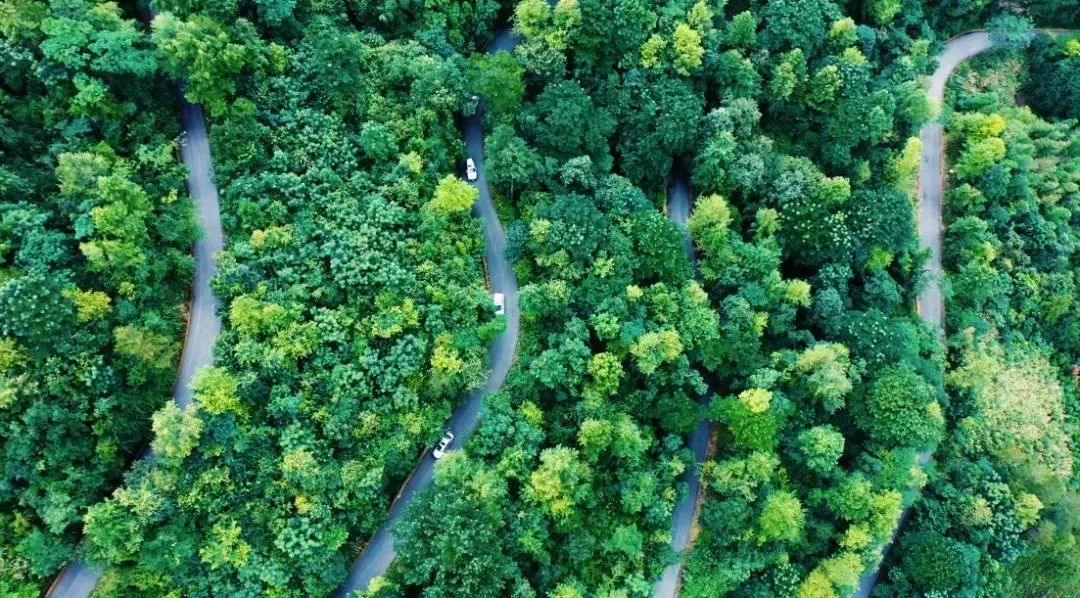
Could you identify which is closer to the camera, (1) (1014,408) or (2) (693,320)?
(2) (693,320)

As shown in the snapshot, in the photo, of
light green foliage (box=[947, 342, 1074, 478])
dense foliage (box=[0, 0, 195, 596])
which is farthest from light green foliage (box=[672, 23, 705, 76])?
dense foliage (box=[0, 0, 195, 596])

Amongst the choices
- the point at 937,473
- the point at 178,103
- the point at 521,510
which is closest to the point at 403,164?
the point at 178,103

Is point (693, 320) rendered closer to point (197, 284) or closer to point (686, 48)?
point (686, 48)

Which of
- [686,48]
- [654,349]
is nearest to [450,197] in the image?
[654,349]

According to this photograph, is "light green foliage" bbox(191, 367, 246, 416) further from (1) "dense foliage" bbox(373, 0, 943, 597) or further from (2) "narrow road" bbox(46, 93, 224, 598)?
(1) "dense foliage" bbox(373, 0, 943, 597)

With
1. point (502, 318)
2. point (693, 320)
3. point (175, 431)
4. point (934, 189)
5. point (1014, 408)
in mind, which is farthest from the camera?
point (934, 189)

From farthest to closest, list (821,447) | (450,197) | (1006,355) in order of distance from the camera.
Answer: (1006,355) < (450,197) < (821,447)

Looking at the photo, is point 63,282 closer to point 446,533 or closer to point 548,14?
point 446,533
